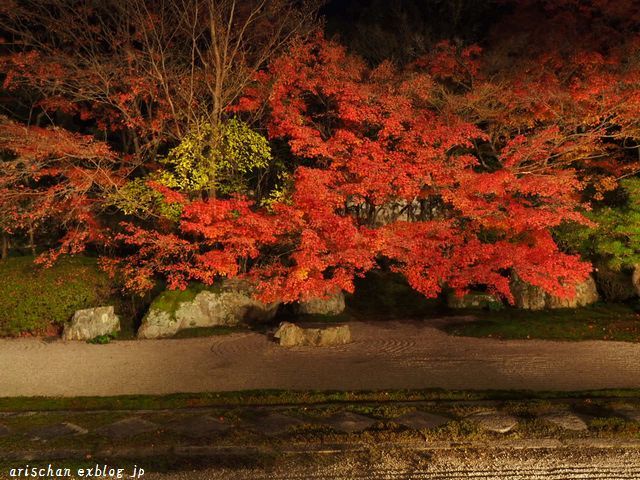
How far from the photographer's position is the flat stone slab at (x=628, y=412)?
7.16 meters

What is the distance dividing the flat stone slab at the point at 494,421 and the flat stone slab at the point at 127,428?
387 cm

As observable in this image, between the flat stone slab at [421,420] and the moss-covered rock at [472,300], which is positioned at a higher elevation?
the moss-covered rock at [472,300]

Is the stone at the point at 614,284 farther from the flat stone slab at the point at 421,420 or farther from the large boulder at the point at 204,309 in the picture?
the flat stone slab at the point at 421,420

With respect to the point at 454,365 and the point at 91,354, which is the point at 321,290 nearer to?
the point at 454,365

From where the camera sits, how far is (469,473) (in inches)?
226

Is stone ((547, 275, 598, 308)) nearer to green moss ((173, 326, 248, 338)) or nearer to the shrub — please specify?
green moss ((173, 326, 248, 338))

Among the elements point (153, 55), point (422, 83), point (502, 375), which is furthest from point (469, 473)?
point (153, 55)

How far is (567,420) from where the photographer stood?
280 inches

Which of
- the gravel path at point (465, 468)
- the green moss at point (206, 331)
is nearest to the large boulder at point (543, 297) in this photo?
the green moss at point (206, 331)

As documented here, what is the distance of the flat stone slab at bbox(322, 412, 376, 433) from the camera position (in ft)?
22.4

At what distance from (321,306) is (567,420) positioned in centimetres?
947

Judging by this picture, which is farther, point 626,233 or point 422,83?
point 626,233

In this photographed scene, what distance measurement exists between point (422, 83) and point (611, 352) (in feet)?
22.7

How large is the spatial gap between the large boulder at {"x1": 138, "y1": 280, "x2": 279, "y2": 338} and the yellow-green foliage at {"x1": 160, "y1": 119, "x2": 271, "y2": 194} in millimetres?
2579
